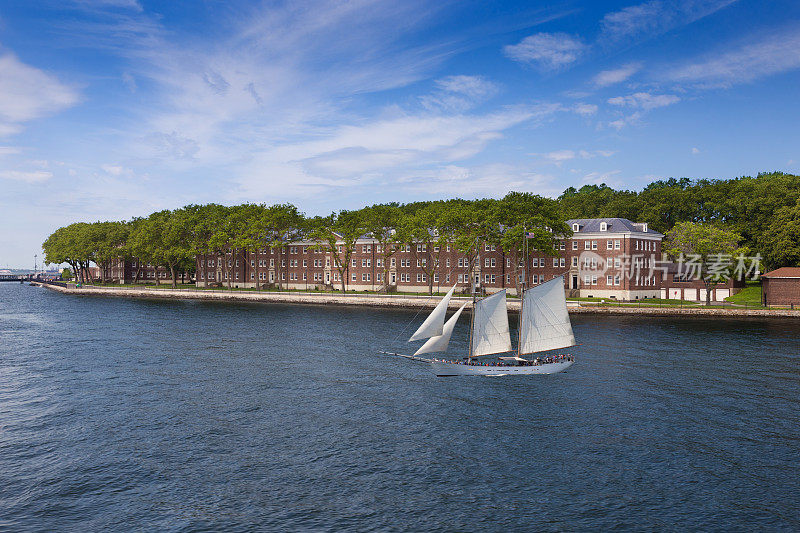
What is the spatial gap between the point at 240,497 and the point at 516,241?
290ft

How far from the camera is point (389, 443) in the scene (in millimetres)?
29891

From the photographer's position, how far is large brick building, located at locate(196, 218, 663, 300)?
4333 inches

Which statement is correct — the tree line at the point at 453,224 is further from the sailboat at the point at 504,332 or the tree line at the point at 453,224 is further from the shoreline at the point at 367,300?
the sailboat at the point at 504,332

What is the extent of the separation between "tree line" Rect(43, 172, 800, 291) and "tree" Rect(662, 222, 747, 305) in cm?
993

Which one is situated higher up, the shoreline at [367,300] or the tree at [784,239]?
the tree at [784,239]

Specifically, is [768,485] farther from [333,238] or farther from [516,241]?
[333,238]

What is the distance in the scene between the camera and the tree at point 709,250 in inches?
3922

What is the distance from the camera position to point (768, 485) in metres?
24.8

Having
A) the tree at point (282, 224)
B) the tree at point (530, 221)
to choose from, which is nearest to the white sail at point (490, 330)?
the tree at point (530, 221)

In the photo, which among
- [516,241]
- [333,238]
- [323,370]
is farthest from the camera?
[333,238]

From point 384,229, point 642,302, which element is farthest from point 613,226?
point 384,229

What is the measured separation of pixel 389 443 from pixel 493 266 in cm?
9891

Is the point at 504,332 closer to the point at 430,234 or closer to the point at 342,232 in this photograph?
the point at 430,234

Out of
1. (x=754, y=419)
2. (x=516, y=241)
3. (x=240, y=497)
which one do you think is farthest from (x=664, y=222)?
(x=240, y=497)
